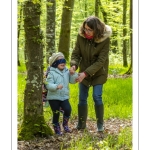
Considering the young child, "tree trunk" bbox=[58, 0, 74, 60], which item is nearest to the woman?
the young child

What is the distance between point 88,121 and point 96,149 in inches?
72.5

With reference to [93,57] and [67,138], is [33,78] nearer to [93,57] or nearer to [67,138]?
[67,138]

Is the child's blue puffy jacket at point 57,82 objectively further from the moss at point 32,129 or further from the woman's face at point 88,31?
the woman's face at point 88,31

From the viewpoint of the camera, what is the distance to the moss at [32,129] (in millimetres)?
5094

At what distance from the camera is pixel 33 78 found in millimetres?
5043

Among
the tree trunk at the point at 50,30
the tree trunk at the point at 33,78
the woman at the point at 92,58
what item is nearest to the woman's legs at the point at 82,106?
the woman at the point at 92,58

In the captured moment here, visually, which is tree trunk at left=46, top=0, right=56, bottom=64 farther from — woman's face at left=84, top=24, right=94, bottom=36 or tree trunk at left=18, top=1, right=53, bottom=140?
tree trunk at left=18, top=1, right=53, bottom=140

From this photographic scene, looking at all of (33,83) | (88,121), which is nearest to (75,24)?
(88,121)

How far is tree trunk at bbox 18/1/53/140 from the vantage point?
4945 millimetres

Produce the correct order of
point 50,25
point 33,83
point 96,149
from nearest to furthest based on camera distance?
point 96,149 → point 33,83 → point 50,25

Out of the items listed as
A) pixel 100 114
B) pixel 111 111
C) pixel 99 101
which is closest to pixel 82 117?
pixel 100 114

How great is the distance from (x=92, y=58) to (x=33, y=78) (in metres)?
1.12
